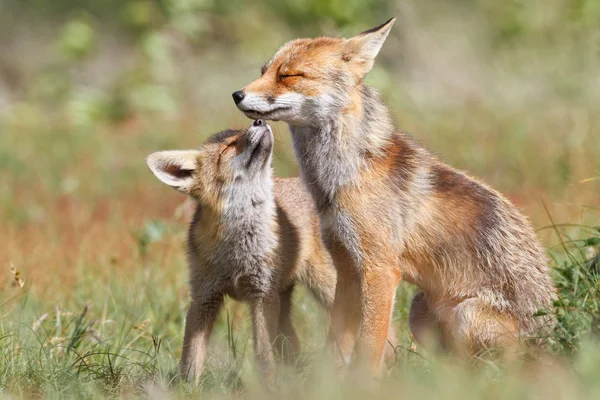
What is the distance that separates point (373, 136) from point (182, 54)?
13639 millimetres

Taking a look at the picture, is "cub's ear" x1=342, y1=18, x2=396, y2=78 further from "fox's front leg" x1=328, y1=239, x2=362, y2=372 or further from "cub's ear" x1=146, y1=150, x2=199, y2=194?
"cub's ear" x1=146, y1=150, x2=199, y2=194

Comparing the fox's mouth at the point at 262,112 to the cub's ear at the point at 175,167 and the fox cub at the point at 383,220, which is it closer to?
the fox cub at the point at 383,220

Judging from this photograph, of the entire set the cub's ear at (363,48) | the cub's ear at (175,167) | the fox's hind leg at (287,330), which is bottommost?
the fox's hind leg at (287,330)

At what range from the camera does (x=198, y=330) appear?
5324mm

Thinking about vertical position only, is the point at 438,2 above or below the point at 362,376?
above

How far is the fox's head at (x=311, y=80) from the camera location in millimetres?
4910

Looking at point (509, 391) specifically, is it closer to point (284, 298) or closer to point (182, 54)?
point (284, 298)

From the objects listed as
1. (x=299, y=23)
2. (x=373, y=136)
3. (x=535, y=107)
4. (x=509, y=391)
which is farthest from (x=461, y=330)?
(x=299, y=23)

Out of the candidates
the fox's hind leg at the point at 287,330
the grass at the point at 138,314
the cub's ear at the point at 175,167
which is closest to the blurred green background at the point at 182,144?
the grass at the point at 138,314

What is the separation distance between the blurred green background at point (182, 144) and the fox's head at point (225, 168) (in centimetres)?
84

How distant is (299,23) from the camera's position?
18.8 metres

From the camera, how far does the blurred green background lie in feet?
15.9

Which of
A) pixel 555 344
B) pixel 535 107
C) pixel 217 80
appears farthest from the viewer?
pixel 217 80

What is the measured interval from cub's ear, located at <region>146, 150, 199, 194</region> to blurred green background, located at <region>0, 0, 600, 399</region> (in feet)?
3.15
